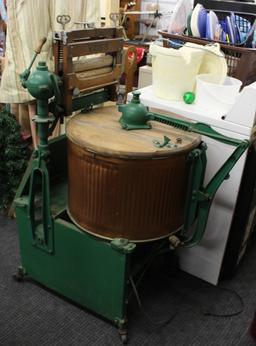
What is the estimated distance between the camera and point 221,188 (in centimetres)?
186

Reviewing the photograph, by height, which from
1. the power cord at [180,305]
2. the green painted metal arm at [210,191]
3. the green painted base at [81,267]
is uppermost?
the green painted metal arm at [210,191]

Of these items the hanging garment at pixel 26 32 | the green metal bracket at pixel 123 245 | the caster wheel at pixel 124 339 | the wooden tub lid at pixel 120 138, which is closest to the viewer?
the wooden tub lid at pixel 120 138

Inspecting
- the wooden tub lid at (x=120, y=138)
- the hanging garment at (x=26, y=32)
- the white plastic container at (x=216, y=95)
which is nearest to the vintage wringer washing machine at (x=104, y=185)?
the wooden tub lid at (x=120, y=138)

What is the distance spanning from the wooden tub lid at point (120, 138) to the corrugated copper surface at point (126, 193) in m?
0.03

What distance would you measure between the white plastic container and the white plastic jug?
58mm

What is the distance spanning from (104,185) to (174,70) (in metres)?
0.71

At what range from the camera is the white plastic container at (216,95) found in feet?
5.84

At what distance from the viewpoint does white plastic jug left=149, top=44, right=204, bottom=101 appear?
178cm

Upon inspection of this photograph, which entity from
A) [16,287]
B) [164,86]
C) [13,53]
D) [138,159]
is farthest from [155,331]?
[13,53]

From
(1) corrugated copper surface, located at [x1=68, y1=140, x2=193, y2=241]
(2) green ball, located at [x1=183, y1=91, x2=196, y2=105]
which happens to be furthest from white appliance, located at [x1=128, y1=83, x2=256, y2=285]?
(1) corrugated copper surface, located at [x1=68, y1=140, x2=193, y2=241]

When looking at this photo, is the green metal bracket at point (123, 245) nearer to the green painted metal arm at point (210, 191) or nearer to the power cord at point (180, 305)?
the power cord at point (180, 305)

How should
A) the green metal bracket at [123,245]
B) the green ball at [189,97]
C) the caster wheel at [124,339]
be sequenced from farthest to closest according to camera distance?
the green ball at [189,97], the caster wheel at [124,339], the green metal bracket at [123,245]

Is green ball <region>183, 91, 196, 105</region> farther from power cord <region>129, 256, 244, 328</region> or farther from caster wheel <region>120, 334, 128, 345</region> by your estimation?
caster wheel <region>120, 334, 128, 345</region>

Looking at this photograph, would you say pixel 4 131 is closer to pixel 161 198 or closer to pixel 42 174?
pixel 42 174
